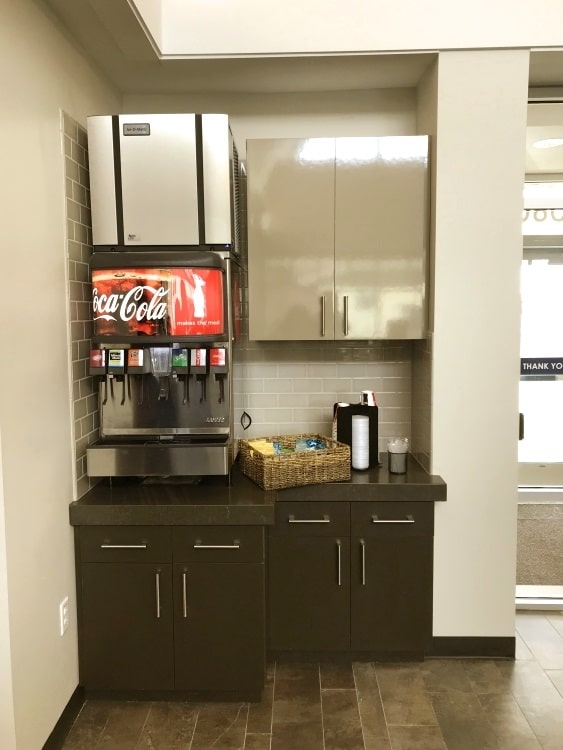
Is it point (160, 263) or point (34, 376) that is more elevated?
point (160, 263)

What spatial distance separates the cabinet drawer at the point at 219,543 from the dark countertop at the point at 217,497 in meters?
0.04

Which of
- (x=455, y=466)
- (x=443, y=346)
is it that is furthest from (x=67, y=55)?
(x=455, y=466)

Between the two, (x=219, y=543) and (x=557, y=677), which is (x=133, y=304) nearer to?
(x=219, y=543)

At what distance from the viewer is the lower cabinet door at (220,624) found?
2.66 metres

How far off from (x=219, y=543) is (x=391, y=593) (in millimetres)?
835

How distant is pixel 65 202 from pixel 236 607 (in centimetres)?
173

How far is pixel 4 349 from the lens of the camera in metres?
2.04

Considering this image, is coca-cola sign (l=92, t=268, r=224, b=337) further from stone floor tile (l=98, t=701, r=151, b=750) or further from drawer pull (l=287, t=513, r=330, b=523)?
stone floor tile (l=98, t=701, r=151, b=750)

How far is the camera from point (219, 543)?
104 inches

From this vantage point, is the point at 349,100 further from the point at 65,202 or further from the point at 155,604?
the point at 155,604

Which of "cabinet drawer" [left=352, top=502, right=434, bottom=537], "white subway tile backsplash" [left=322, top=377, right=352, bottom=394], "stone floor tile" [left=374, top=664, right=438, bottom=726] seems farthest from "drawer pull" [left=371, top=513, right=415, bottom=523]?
"white subway tile backsplash" [left=322, top=377, right=352, bottom=394]

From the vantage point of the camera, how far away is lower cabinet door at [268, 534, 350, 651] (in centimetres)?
291

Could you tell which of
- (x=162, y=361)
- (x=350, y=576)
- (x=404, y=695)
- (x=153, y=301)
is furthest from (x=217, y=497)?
(x=404, y=695)

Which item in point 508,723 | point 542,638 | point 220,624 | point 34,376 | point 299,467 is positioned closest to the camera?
point 34,376
